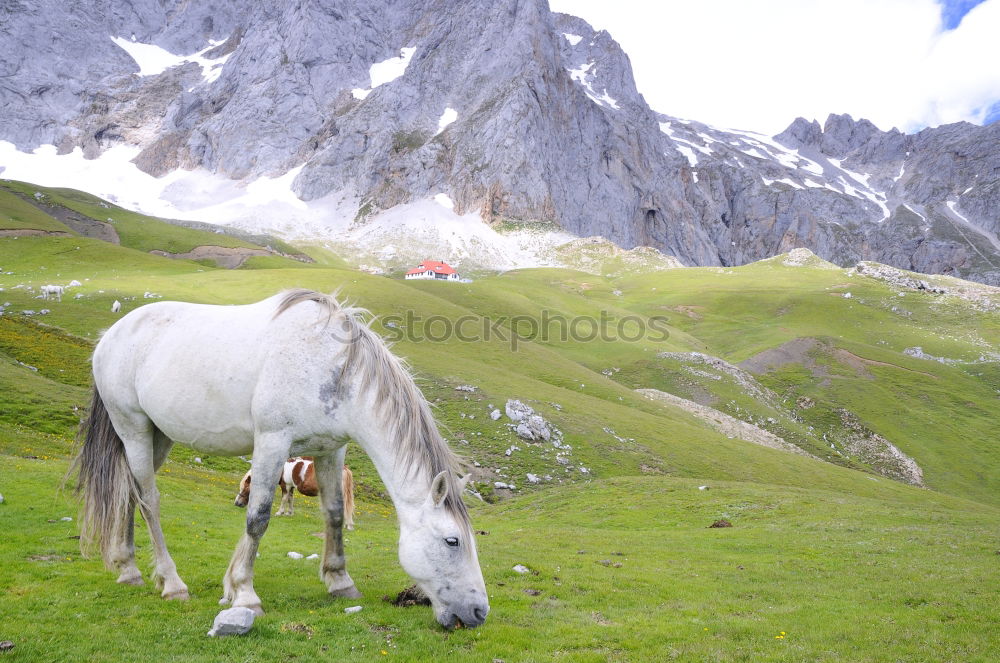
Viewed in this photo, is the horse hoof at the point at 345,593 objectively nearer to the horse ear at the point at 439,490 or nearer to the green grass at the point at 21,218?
the horse ear at the point at 439,490

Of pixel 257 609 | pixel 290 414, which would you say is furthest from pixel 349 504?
pixel 290 414

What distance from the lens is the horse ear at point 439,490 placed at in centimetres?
770

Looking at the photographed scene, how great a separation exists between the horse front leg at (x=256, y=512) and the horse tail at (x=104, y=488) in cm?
257

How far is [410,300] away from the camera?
200ft

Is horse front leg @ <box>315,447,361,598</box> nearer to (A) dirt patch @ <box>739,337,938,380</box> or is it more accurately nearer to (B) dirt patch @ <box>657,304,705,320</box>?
(A) dirt patch @ <box>739,337,938,380</box>

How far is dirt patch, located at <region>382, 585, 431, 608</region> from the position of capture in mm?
8961

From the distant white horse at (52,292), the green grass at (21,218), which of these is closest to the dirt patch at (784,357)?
the distant white horse at (52,292)

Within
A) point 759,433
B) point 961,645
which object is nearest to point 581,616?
point 961,645

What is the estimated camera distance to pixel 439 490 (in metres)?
7.83

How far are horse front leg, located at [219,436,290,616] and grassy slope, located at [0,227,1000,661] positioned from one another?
0.53m

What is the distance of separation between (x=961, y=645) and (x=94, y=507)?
586 inches

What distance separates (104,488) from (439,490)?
6428 mm

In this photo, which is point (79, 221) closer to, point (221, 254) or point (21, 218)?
point (21, 218)

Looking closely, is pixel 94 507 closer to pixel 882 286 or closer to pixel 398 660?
pixel 398 660
